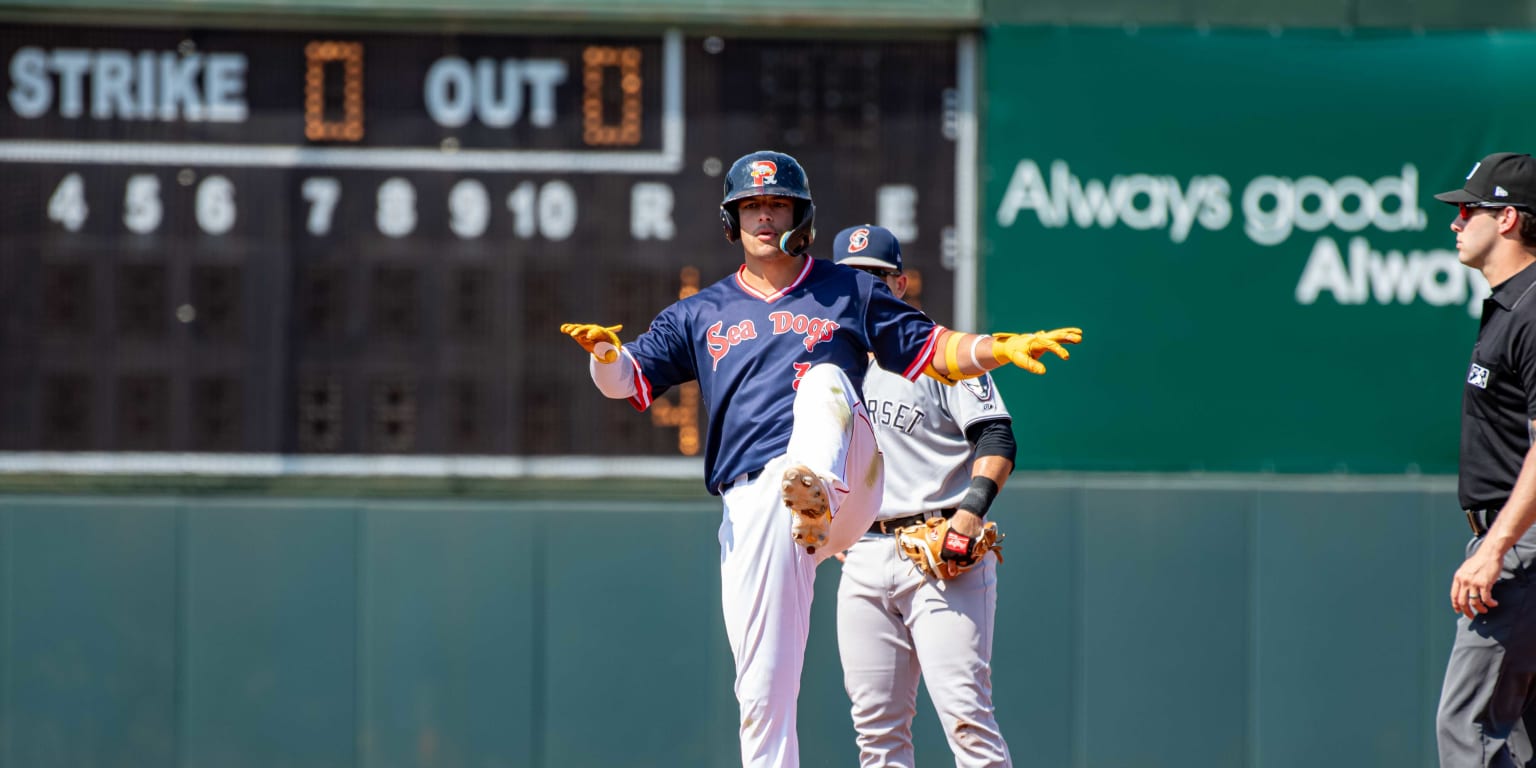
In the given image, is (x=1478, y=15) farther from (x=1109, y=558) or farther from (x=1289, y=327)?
(x=1109, y=558)

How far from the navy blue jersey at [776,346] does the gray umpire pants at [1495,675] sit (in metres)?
1.67

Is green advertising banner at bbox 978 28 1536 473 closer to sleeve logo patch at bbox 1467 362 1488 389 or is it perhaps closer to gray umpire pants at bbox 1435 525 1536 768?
sleeve logo patch at bbox 1467 362 1488 389

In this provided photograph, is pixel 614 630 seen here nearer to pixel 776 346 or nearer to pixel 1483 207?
pixel 776 346

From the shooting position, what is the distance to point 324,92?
686 cm

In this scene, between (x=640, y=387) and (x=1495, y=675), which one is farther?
(x=640, y=387)

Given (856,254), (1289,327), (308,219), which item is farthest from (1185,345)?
(308,219)

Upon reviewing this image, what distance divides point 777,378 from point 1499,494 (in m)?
2.00

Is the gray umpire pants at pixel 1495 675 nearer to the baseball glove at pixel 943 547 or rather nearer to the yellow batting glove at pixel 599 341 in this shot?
the baseball glove at pixel 943 547

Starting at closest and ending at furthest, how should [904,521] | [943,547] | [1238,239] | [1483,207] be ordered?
[1483,207], [943,547], [904,521], [1238,239]

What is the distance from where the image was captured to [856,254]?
526 cm

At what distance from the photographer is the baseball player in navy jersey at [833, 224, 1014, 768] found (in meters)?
4.92

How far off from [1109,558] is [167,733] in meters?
4.02

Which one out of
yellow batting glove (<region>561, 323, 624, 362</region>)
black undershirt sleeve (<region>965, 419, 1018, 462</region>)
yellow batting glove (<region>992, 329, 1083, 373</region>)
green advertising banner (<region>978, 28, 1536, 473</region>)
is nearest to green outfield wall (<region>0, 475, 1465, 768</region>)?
green advertising banner (<region>978, 28, 1536, 473</region>)

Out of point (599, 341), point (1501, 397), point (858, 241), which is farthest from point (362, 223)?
point (1501, 397)
